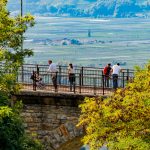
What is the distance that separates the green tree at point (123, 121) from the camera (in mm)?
16922

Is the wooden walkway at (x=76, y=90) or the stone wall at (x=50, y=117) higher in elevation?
the wooden walkway at (x=76, y=90)

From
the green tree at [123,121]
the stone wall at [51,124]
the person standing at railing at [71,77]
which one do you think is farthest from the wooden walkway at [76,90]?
the green tree at [123,121]

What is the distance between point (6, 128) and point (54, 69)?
10.6 meters

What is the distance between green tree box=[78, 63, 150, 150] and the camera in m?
16.9

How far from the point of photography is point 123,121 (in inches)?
685

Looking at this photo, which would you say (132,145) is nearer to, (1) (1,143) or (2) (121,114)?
(2) (121,114)

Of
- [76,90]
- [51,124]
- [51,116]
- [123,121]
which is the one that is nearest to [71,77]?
[76,90]

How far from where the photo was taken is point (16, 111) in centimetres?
2188

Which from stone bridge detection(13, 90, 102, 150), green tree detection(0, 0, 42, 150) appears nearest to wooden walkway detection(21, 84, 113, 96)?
stone bridge detection(13, 90, 102, 150)

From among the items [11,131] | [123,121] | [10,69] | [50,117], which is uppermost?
[10,69]

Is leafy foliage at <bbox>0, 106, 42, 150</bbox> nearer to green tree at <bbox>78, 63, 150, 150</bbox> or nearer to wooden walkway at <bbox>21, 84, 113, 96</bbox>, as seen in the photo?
green tree at <bbox>78, 63, 150, 150</bbox>

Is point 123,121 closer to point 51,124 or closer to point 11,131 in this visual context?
point 11,131

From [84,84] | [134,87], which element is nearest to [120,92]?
[134,87]

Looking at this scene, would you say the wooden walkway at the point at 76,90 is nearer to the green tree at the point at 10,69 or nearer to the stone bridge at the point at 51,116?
the stone bridge at the point at 51,116
